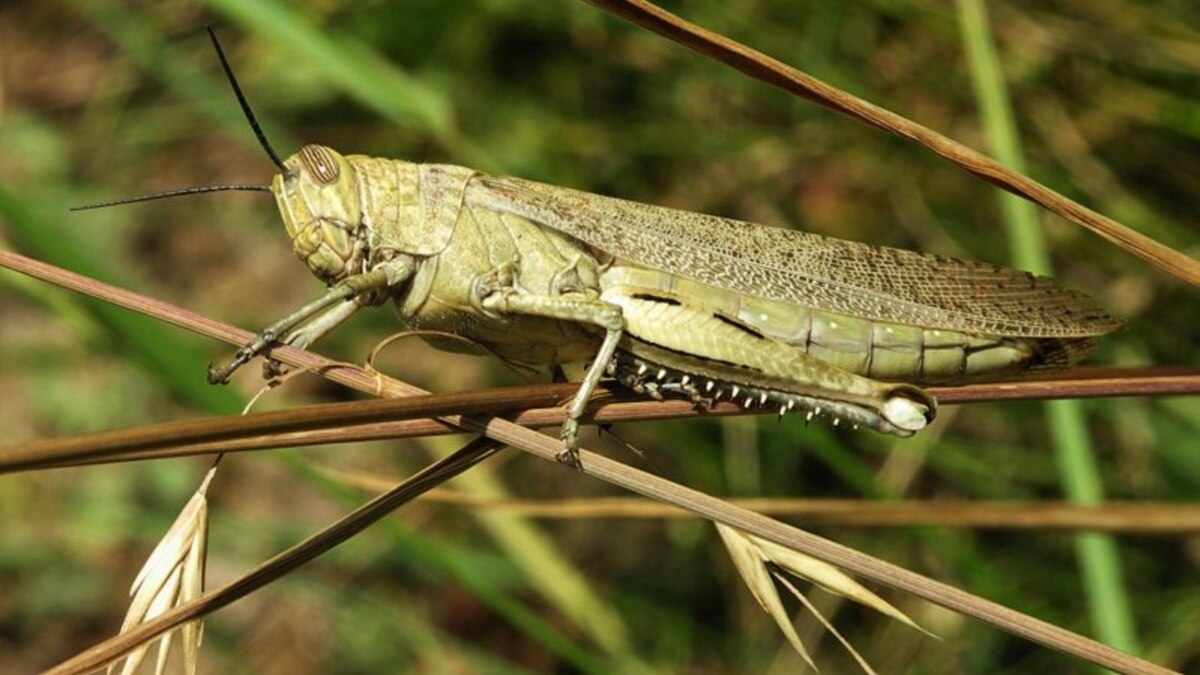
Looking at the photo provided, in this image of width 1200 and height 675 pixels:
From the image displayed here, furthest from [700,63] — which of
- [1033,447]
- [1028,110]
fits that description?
[1033,447]

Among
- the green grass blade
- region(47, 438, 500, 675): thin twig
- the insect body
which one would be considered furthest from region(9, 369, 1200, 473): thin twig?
the green grass blade

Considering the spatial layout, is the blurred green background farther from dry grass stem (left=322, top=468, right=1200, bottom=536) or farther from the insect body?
the insect body

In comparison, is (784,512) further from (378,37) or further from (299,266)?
(299,266)

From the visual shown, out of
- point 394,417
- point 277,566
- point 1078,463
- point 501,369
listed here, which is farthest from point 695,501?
point 501,369

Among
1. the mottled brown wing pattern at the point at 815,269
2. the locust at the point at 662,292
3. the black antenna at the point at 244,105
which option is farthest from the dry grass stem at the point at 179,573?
the mottled brown wing pattern at the point at 815,269

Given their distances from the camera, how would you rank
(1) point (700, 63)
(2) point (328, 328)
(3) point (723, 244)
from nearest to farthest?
1. (2) point (328, 328)
2. (3) point (723, 244)
3. (1) point (700, 63)

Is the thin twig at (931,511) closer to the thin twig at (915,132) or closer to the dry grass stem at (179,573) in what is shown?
the dry grass stem at (179,573)

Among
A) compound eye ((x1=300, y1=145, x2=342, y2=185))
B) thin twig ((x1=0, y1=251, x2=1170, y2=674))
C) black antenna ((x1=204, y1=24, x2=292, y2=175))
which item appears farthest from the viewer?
compound eye ((x1=300, y1=145, x2=342, y2=185))
